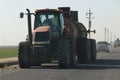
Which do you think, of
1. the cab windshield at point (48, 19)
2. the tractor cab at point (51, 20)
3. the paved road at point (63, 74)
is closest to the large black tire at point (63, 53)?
the tractor cab at point (51, 20)

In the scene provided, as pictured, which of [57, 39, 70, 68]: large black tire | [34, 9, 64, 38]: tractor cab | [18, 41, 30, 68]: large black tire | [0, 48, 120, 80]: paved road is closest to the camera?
[0, 48, 120, 80]: paved road

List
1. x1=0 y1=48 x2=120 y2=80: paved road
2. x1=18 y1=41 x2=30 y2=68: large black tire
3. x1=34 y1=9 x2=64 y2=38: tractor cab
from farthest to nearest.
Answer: x1=34 y1=9 x2=64 y2=38: tractor cab, x1=18 y1=41 x2=30 y2=68: large black tire, x1=0 y1=48 x2=120 y2=80: paved road

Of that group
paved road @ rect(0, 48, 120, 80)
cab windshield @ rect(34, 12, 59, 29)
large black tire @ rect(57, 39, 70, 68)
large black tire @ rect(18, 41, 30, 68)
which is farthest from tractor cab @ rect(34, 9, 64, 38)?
paved road @ rect(0, 48, 120, 80)

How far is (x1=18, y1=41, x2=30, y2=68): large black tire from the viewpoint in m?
31.0

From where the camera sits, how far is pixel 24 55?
3112 cm

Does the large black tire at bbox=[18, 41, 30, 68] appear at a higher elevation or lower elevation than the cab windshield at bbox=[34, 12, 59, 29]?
lower

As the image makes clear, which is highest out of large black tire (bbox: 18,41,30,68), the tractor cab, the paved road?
the tractor cab

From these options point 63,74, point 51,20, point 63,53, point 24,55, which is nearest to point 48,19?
point 51,20

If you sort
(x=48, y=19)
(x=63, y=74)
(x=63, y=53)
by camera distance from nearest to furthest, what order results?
1. (x=63, y=74)
2. (x=63, y=53)
3. (x=48, y=19)

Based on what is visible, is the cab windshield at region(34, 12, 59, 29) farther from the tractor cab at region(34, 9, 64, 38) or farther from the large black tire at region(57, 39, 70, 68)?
the large black tire at region(57, 39, 70, 68)

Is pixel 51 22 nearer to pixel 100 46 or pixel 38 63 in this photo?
pixel 38 63

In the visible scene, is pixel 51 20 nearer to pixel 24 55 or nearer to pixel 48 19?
pixel 48 19

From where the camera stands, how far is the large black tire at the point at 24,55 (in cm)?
3096

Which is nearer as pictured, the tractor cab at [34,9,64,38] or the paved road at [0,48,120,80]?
the paved road at [0,48,120,80]
